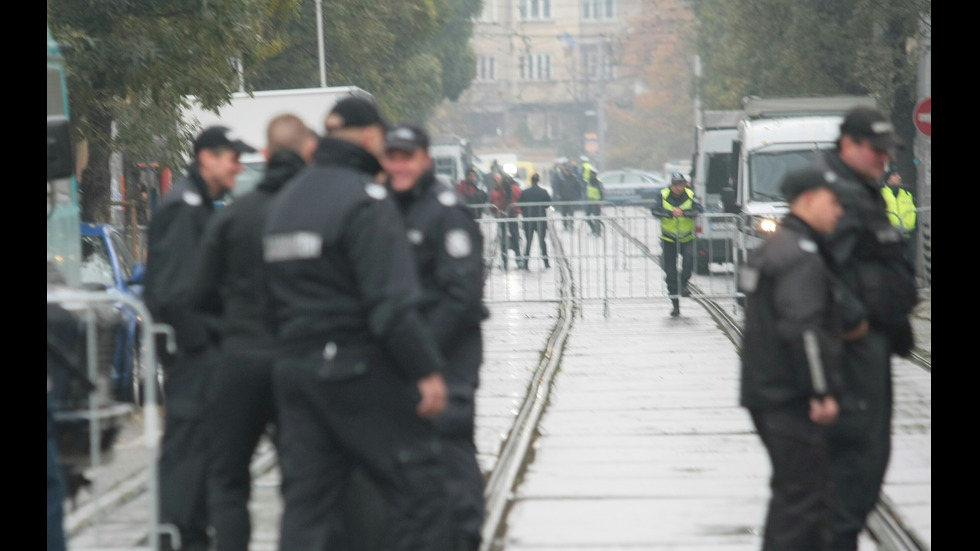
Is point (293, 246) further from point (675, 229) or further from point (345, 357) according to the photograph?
point (675, 229)

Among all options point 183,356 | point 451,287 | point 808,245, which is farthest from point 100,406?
point 808,245

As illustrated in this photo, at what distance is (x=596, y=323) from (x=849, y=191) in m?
12.1

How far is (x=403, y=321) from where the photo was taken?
476 centimetres

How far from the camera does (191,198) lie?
254 inches

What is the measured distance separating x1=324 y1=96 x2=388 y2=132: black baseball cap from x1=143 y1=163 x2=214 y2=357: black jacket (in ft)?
4.04

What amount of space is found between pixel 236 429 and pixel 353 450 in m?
0.78

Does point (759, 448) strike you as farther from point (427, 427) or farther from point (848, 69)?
point (848, 69)

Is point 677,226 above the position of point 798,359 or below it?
above

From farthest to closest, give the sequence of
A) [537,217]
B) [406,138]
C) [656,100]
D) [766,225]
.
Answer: [656,100], [537,217], [766,225], [406,138]

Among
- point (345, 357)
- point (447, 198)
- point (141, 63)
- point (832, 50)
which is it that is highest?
point (832, 50)

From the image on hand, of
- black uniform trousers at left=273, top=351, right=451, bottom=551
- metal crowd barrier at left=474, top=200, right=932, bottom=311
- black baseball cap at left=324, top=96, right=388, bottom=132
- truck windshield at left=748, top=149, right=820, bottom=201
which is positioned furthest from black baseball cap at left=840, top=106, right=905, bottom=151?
truck windshield at left=748, top=149, right=820, bottom=201

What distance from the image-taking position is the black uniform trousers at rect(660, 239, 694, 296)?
17.5 meters

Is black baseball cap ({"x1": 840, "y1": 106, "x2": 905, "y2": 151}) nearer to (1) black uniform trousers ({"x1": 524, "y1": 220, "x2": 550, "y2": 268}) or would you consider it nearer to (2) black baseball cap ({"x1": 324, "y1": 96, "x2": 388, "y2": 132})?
(2) black baseball cap ({"x1": 324, "y1": 96, "x2": 388, "y2": 132})
